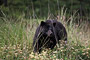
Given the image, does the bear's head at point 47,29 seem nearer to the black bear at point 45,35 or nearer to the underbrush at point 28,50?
the black bear at point 45,35

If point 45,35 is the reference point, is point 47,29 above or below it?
above

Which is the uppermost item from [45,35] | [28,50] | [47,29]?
[47,29]

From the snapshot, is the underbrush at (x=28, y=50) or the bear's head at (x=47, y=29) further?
the bear's head at (x=47, y=29)

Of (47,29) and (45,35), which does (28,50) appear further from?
(47,29)

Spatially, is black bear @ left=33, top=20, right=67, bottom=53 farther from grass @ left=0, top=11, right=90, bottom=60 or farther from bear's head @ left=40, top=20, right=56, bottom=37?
grass @ left=0, top=11, right=90, bottom=60

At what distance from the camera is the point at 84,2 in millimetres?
20094

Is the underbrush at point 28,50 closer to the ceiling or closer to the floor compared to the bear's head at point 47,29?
closer to the floor

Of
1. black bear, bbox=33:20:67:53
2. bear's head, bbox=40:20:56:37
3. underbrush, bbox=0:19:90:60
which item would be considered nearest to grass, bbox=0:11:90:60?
underbrush, bbox=0:19:90:60

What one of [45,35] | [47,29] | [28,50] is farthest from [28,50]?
[47,29]

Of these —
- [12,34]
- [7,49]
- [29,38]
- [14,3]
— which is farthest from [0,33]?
[14,3]

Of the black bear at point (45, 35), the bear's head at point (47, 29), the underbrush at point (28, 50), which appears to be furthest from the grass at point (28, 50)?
the bear's head at point (47, 29)

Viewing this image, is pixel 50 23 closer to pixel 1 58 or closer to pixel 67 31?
pixel 67 31

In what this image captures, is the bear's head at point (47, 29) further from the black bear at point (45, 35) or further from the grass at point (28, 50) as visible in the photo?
the grass at point (28, 50)

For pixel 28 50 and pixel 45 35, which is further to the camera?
pixel 45 35
